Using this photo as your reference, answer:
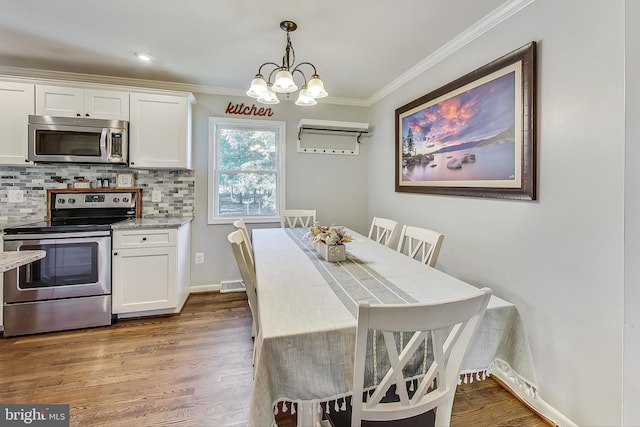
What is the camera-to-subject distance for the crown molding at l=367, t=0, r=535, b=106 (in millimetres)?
1780

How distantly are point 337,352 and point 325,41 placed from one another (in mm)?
2202

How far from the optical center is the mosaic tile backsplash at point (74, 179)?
2814mm

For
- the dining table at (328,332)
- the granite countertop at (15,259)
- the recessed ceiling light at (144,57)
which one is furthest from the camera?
the recessed ceiling light at (144,57)

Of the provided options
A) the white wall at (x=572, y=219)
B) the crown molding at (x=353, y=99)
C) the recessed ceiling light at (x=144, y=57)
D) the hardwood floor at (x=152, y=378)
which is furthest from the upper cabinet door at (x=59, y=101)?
the white wall at (x=572, y=219)

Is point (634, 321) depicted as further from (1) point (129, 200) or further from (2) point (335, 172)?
(1) point (129, 200)

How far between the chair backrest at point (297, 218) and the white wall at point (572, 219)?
73.0 inches

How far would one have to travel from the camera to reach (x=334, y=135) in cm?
370

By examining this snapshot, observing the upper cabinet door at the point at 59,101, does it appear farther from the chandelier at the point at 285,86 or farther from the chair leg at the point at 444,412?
the chair leg at the point at 444,412

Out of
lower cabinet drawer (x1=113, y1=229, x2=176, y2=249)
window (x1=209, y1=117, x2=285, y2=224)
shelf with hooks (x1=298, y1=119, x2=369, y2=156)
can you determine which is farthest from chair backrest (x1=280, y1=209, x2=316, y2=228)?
lower cabinet drawer (x1=113, y1=229, x2=176, y2=249)

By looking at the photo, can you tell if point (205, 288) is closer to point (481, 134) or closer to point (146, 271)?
point (146, 271)

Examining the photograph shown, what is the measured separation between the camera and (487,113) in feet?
6.36

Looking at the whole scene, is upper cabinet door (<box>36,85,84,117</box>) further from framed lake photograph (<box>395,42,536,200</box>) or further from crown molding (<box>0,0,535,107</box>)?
framed lake photograph (<box>395,42,536,200</box>)

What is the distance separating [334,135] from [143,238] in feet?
7.84

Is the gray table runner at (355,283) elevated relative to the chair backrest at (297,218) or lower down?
lower down
